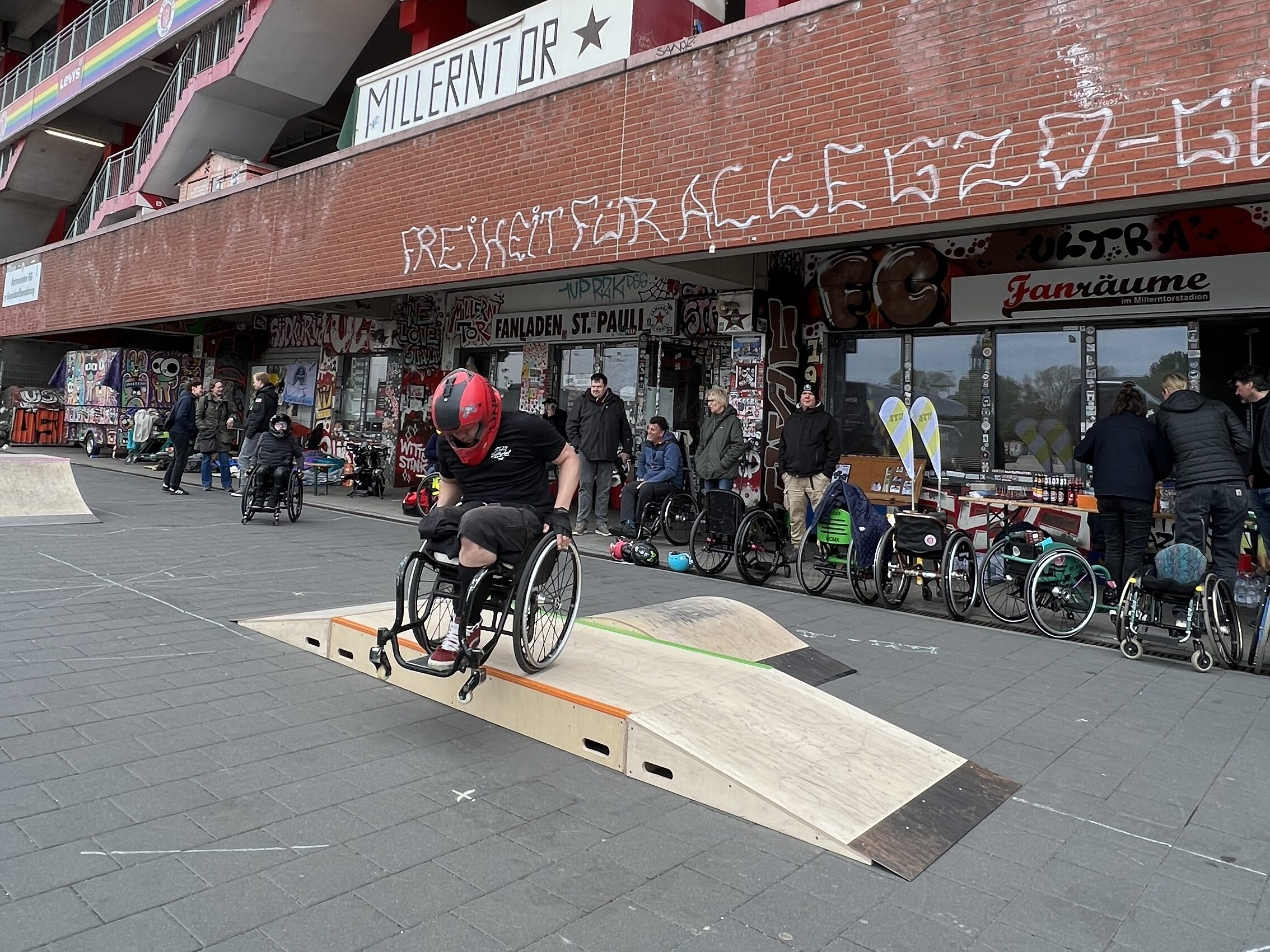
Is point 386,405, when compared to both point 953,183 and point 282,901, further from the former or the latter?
point 282,901

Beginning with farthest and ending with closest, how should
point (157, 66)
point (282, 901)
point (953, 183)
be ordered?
point (157, 66) → point (953, 183) → point (282, 901)

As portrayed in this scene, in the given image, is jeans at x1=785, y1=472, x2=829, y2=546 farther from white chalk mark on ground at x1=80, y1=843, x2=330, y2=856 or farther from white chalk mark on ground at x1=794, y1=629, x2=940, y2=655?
white chalk mark on ground at x1=80, y1=843, x2=330, y2=856

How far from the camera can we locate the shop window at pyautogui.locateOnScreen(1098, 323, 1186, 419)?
358 inches

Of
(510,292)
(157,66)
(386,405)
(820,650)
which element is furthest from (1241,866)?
(157,66)

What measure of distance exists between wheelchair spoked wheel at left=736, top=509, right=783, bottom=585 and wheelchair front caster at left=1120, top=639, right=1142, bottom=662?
361 cm

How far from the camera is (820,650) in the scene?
6414 mm

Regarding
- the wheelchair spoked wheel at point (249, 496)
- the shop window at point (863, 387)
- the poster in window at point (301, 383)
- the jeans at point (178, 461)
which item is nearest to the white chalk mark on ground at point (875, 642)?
the shop window at point (863, 387)

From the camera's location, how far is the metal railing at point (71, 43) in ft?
69.9

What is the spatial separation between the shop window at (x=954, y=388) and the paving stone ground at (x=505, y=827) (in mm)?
4873

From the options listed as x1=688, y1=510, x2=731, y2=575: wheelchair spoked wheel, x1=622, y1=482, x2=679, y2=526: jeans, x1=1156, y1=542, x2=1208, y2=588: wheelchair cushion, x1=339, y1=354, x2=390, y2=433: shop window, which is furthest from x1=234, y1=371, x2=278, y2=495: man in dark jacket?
x1=1156, y1=542, x2=1208, y2=588: wheelchair cushion

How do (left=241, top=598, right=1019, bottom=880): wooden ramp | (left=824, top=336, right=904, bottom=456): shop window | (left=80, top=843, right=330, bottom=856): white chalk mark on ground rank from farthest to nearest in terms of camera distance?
(left=824, top=336, right=904, bottom=456): shop window, (left=241, top=598, right=1019, bottom=880): wooden ramp, (left=80, top=843, right=330, bottom=856): white chalk mark on ground

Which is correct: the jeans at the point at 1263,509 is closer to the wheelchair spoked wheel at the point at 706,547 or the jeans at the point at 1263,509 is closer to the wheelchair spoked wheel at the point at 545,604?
the wheelchair spoked wheel at the point at 706,547

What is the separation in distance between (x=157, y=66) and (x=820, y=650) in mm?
22232

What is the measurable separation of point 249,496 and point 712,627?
8261mm
